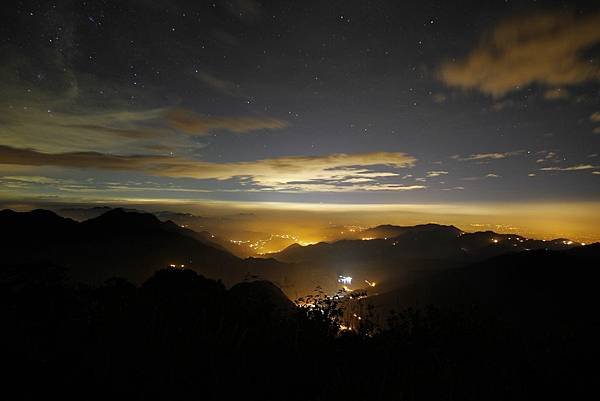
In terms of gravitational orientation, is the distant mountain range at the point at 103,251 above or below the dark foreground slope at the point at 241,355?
below

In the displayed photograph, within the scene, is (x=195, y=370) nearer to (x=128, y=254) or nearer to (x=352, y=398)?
(x=352, y=398)

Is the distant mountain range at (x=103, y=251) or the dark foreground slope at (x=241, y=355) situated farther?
the distant mountain range at (x=103, y=251)

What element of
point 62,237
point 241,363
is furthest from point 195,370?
point 62,237

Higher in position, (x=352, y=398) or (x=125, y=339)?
(x=125, y=339)

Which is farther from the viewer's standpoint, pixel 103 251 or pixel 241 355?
pixel 103 251

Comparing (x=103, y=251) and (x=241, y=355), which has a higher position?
(x=241, y=355)

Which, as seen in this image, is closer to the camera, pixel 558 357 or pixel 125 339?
pixel 125 339

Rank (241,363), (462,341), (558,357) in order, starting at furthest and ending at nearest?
(462,341), (558,357), (241,363)

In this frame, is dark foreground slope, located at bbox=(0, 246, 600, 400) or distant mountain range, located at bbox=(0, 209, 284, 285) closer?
dark foreground slope, located at bbox=(0, 246, 600, 400)

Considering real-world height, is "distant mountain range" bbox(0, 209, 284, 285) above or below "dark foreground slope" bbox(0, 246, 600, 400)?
below

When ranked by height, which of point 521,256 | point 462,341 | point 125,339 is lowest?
point 521,256

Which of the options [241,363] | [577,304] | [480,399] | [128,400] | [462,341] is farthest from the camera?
[577,304]
